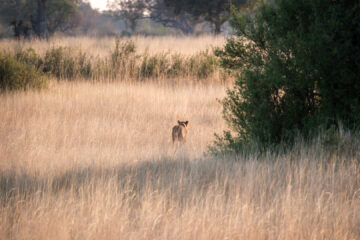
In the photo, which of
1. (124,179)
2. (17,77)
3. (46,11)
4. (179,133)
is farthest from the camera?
(46,11)

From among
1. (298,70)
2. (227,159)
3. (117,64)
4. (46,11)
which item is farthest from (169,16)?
(227,159)

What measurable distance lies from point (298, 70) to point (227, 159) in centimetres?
152

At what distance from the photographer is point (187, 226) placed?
3.02 m

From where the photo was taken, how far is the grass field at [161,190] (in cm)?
300

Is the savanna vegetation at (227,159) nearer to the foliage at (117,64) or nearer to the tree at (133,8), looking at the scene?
the foliage at (117,64)

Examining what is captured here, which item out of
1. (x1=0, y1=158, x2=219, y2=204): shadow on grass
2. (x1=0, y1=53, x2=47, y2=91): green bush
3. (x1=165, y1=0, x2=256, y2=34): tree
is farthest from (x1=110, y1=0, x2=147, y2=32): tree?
(x1=0, y1=158, x2=219, y2=204): shadow on grass

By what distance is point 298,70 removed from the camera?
476cm

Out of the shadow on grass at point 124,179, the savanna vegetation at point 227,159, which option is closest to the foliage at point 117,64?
the savanna vegetation at point 227,159

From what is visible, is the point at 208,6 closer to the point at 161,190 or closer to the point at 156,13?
the point at 156,13

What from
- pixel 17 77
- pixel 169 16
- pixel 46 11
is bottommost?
pixel 17 77

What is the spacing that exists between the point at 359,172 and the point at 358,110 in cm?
87

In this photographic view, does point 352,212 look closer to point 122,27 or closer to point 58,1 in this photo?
point 58,1

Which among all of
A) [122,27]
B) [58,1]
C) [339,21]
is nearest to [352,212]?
[339,21]

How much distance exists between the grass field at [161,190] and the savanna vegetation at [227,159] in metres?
0.02
